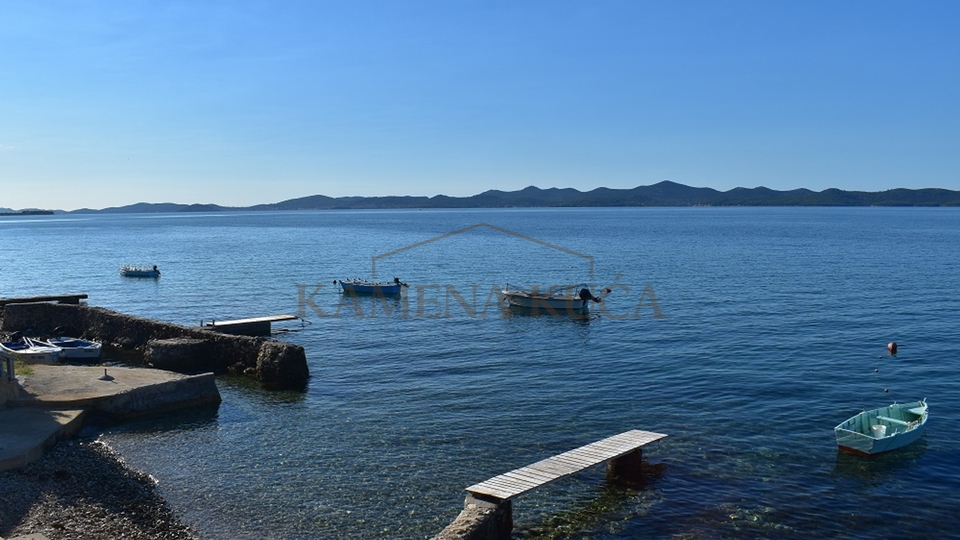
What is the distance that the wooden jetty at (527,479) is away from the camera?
14281mm

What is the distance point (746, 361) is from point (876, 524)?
1422 centimetres

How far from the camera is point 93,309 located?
35.7 meters

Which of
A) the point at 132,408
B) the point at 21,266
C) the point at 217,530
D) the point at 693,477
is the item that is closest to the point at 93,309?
the point at 132,408

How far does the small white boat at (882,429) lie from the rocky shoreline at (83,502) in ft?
54.6

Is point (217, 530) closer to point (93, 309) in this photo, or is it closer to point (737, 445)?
point (737, 445)

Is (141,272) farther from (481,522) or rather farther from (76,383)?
(481,522)

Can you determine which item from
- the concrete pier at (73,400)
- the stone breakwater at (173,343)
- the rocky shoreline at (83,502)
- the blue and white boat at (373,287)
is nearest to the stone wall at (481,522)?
the rocky shoreline at (83,502)

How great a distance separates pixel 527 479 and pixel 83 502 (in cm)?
973

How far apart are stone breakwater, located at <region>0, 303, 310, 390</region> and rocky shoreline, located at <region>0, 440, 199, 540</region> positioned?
887 cm

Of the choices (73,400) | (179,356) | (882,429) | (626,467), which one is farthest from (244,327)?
(882,429)

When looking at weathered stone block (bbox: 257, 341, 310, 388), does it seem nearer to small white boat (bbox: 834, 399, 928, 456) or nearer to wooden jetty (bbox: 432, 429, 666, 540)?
wooden jetty (bbox: 432, 429, 666, 540)

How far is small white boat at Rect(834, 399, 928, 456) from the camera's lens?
1997cm

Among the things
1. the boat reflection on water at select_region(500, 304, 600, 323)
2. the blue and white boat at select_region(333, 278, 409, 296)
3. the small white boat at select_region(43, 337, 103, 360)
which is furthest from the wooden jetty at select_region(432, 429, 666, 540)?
the blue and white boat at select_region(333, 278, 409, 296)

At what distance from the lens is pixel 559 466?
17359 millimetres
